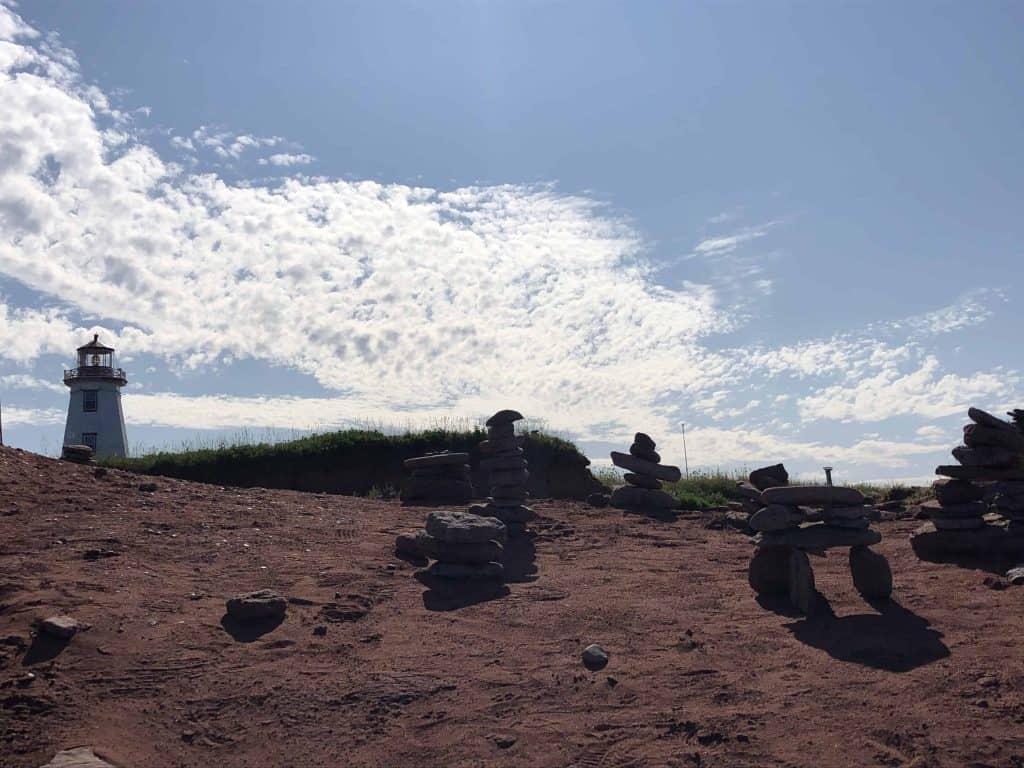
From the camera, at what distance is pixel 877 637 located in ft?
26.6

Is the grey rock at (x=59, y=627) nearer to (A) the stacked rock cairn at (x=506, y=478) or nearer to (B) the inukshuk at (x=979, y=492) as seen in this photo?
(A) the stacked rock cairn at (x=506, y=478)

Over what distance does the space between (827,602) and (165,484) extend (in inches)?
380

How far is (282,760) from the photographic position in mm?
6215

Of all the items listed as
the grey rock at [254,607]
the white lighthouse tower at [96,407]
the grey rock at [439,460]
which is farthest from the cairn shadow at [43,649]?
the white lighthouse tower at [96,407]

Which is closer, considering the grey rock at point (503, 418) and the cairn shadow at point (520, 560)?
the cairn shadow at point (520, 560)

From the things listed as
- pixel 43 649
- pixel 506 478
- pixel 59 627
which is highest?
pixel 506 478

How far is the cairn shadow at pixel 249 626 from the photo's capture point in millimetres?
8094

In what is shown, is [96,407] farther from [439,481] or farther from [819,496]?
[819,496]

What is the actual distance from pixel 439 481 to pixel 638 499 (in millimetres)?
4043

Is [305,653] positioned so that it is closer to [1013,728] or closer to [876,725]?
[876,725]

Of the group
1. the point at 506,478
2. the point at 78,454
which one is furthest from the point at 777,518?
the point at 78,454

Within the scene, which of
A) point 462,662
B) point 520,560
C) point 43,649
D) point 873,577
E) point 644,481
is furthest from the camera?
point 644,481

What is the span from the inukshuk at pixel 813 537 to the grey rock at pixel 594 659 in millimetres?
2623

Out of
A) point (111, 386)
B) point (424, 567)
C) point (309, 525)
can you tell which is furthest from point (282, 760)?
point (111, 386)
